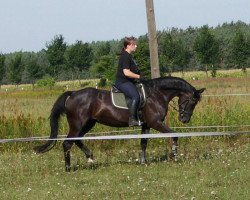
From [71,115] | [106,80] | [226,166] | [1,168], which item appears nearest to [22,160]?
[1,168]

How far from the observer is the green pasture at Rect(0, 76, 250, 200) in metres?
7.70

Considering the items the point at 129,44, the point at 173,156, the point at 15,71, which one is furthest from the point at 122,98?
the point at 15,71

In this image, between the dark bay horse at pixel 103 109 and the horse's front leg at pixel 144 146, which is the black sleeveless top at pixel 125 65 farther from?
the horse's front leg at pixel 144 146

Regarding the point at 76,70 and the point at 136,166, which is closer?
the point at 136,166

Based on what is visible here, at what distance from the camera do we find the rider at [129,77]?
10.2 metres

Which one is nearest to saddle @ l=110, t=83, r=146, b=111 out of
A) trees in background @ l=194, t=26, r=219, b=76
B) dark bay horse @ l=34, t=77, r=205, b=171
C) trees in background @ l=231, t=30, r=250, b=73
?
dark bay horse @ l=34, t=77, r=205, b=171

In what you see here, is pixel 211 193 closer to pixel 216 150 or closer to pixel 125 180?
pixel 125 180

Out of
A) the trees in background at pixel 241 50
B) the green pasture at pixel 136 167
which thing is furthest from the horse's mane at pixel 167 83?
the trees in background at pixel 241 50

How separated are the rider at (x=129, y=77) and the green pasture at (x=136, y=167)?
3.40ft

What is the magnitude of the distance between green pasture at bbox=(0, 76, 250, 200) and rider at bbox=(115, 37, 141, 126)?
1.04 meters

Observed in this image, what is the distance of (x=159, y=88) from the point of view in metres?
10.7

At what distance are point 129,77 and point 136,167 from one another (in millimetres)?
1659

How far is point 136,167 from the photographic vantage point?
10.0 meters

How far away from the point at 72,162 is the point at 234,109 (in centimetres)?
546
